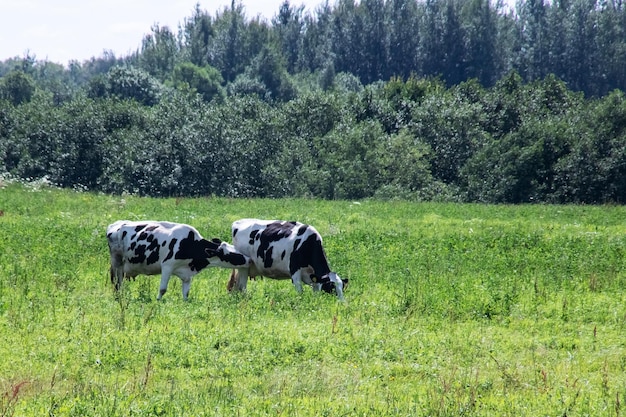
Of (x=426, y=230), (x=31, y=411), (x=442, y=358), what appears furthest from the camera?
(x=426, y=230)

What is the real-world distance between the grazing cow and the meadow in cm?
58

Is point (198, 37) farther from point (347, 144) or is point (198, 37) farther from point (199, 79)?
point (347, 144)

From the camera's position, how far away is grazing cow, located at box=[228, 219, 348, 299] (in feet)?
63.9

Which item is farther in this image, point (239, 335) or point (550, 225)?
point (550, 225)

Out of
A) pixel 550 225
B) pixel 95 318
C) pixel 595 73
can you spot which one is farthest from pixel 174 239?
pixel 595 73

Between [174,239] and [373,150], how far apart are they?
46.3 metres

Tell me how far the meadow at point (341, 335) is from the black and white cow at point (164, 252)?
0.48 m

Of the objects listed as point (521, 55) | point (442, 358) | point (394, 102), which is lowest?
point (442, 358)

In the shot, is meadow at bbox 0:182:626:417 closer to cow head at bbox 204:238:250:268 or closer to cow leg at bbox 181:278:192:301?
cow leg at bbox 181:278:192:301

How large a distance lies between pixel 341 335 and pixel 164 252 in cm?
616

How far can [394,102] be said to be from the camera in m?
80.2

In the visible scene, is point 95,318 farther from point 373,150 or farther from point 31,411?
point 373,150

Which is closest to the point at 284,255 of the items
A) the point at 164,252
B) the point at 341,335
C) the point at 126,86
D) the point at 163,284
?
the point at 164,252

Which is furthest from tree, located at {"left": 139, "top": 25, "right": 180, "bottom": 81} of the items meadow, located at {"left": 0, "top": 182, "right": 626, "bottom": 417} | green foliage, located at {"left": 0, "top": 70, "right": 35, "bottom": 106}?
meadow, located at {"left": 0, "top": 182, "right": 626, "bottom": 417}
